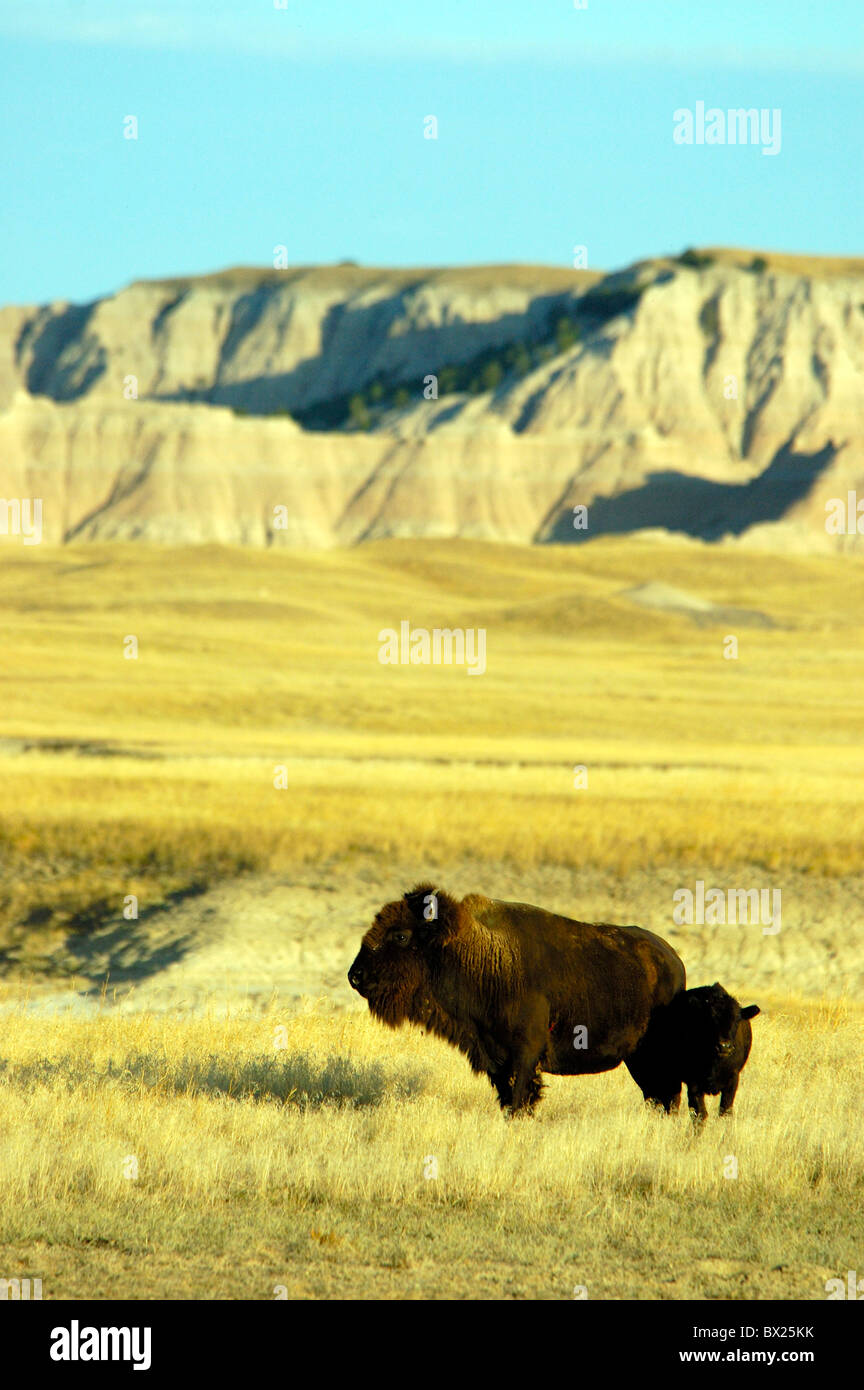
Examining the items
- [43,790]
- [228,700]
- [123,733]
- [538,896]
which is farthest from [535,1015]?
[228,700]

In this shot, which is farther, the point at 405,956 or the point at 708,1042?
the point at 708,1042

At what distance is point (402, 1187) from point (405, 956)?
1.35 m

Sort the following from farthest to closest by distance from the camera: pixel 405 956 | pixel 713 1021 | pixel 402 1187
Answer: pixel 713 1021
pixel 405 956
pixel 402 1187

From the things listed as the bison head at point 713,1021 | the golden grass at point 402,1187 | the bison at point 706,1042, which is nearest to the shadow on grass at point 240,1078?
the golden grass at point 402,1187

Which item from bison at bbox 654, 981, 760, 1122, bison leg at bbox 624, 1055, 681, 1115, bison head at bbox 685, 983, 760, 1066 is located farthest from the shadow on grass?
bison head at bbox 685, 983, 760, 1066

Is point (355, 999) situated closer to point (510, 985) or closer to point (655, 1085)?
point (655, 1085)

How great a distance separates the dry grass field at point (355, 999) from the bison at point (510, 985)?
449 mm

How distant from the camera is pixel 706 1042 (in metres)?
9.62

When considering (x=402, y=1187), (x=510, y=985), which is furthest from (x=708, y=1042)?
(x=402, y=1187)

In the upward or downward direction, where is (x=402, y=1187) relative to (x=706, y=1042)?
downward

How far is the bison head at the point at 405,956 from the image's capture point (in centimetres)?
920

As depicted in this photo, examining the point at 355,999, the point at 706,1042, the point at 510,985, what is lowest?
the point at 355,999

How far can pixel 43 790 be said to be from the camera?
106 feet

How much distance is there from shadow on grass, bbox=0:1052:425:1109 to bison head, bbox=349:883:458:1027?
4.92 feet
